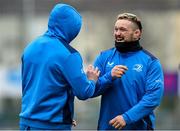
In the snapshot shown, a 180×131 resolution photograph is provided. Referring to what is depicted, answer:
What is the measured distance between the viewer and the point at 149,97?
612 cm

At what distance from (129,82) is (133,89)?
61 millimetres

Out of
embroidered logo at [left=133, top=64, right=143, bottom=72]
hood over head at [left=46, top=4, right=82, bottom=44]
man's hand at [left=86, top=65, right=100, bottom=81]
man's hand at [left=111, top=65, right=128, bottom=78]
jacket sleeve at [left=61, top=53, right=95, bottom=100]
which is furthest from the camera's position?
embroidered logo at [left=133, top=64, right=143, bottom=72]

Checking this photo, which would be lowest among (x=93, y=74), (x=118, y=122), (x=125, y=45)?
(x=118, y=122)

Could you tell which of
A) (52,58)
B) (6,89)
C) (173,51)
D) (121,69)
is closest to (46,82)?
(52,58)

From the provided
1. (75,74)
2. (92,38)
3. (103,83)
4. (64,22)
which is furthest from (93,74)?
(92,38)

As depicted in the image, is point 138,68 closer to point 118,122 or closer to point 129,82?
point 129,82

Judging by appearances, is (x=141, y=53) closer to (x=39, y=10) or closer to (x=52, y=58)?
(x=52, y=58)

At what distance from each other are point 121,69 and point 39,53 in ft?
2.21

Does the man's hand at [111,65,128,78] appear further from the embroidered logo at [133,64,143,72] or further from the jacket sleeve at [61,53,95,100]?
the jacket sleeve at [61,53,95,100]

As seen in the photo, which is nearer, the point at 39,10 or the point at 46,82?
the point at 46,82

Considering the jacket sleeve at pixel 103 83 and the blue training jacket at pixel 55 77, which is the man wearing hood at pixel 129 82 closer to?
the jacket sleeve at pixel 103 83

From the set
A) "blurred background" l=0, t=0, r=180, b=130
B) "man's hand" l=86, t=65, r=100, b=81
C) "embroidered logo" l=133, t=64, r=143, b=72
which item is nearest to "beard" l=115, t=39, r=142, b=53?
"embroidered logo" l=133, t=64, r=143, b=72

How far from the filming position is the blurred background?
1780 cm

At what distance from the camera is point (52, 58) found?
565cm
